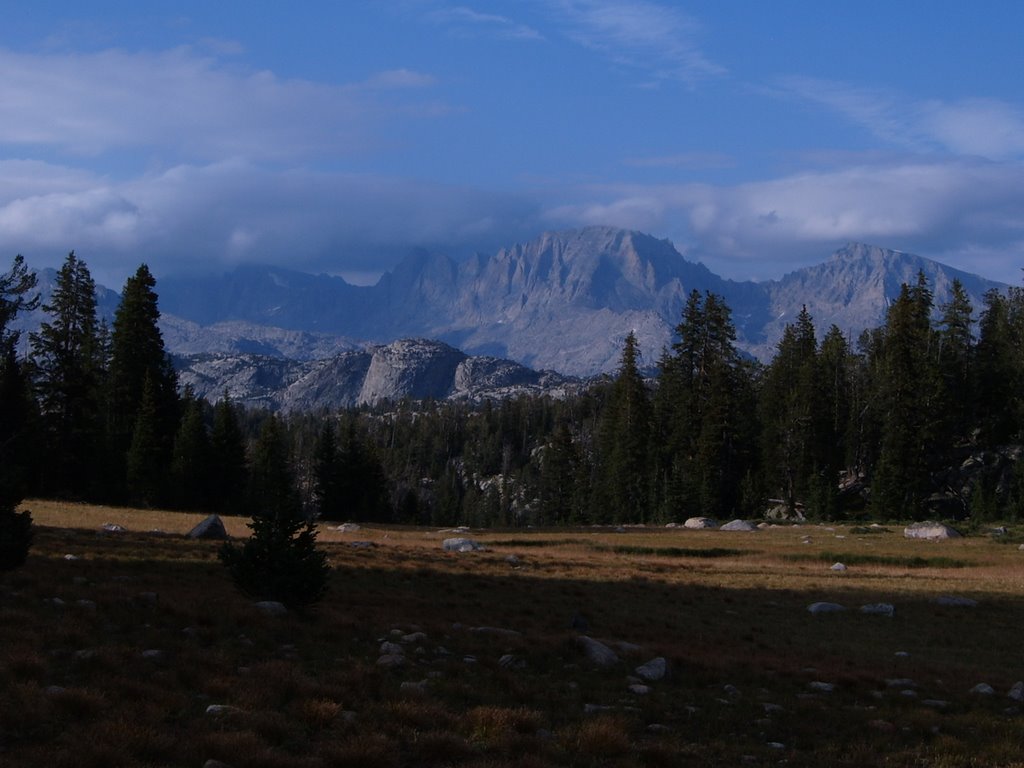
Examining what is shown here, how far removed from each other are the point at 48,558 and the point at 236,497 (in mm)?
54945

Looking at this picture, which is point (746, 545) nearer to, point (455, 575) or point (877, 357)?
point (455, 575)

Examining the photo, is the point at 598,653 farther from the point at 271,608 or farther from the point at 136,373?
the point at 136,373

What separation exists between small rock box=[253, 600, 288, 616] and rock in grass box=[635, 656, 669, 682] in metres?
7.03

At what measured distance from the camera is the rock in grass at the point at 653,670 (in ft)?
47.5

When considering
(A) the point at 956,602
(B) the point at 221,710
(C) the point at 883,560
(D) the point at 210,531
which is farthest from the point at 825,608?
(D) the point at 210,531

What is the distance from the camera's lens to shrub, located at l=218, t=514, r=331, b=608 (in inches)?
686

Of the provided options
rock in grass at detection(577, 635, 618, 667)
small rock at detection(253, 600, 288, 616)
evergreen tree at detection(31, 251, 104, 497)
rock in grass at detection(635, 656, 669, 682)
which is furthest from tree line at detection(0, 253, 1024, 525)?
rock in grass at detection(635, 656, 669, 682)

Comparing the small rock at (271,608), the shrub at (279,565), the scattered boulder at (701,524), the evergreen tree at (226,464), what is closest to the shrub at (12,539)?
the shrub at (279,565)

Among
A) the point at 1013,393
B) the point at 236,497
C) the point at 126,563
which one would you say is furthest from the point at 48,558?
the point at 1013,393

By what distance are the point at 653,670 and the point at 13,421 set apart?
49.9 meters

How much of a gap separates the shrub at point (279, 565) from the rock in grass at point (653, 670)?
6883mm

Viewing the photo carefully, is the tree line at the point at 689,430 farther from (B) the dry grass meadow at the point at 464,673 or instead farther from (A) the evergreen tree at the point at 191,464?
(B) the dry grass meadow at the point at 464,673

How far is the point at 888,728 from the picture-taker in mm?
11719

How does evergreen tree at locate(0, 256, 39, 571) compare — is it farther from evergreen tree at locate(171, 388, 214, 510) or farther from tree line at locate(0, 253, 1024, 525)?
evergreen tree at locate(171, 388, 214, 510)
